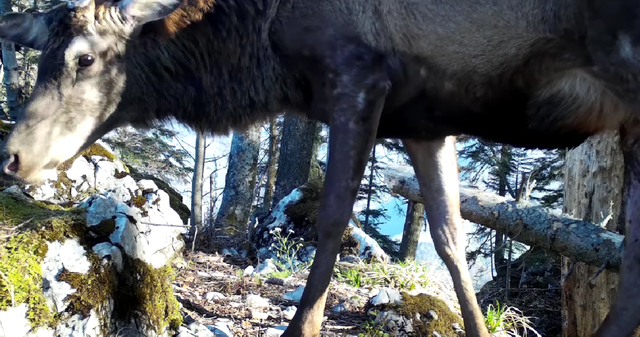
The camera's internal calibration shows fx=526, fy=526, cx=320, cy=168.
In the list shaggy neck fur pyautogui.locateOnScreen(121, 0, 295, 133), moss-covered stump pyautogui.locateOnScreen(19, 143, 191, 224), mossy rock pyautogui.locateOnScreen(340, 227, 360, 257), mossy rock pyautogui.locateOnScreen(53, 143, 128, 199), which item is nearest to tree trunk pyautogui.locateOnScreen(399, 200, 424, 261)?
mossy rock pyautogui.locateOnScreen(340, 227, 360, 257)

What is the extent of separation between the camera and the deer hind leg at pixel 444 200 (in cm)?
366

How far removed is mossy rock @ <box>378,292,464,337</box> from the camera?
3566 mm

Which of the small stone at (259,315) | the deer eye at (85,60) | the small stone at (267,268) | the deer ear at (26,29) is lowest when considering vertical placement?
the small stone at (259,315)

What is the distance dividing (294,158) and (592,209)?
6.45 m

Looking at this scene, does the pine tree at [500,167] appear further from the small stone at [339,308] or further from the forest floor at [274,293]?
the small stone at [339,308]

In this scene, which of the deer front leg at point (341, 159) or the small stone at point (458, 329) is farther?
the small stone at point (458, 329)

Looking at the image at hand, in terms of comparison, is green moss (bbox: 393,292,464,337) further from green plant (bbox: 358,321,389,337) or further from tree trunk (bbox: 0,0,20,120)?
tree trunk (bbox: 0,0,20,120)

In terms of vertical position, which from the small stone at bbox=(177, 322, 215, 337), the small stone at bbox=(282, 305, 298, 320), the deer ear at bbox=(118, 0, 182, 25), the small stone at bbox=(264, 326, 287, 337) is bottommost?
the small stone at bbox=(177, 322, 215, 337)

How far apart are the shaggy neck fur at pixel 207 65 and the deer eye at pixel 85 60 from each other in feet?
0.74

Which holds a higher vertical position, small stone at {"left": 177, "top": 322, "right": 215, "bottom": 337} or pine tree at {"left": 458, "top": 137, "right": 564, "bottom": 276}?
pine tree at {"left": 458, "top": 137, "right": 564, "bottom": 276}

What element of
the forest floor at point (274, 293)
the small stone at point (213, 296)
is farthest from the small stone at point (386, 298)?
the small stone at point (213, 296)

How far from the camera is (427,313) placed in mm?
3695

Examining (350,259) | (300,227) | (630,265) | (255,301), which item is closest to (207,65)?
(255,301)

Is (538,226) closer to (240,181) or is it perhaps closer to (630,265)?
(630,265)
